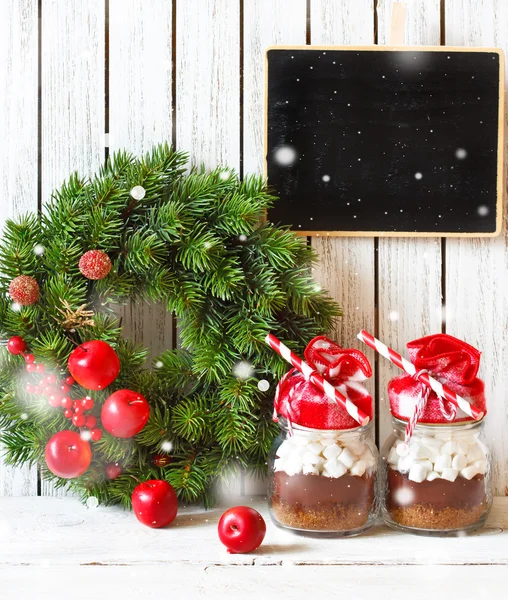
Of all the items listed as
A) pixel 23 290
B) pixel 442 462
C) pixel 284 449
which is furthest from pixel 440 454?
pixel 23 290

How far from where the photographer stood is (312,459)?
89cm

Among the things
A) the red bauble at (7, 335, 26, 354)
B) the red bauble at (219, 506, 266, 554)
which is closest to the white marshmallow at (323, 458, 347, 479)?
the red bauble at (219, 506, 266, 554)

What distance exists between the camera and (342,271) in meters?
1.13

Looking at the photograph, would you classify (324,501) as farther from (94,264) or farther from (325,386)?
(94,264)

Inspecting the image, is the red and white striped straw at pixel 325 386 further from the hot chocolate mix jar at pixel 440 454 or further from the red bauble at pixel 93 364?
the red bauble at pixel 93 364

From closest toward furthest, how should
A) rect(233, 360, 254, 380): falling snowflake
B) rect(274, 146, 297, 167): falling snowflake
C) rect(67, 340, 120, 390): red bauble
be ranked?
rect(67, 340, 120, 390): red bauble
rect(233, 360, 254, 380): falling snowflake
rect(274, 146, 297, 167): falling snowflake

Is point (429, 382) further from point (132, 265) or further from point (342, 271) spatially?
point (132, 265)

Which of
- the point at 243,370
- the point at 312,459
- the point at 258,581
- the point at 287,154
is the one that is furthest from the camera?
the point at 287,154

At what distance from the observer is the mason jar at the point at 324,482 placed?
90cm

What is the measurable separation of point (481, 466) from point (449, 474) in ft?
0.19

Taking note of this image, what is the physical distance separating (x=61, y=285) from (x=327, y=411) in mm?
438

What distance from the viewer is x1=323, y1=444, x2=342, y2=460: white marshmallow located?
90 cm

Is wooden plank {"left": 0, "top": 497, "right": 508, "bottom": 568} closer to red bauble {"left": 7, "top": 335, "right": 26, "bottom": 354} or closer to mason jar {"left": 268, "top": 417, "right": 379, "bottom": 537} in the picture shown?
mason jar {"left": 268, "top": 417, "right": 379, "bottom": 537}

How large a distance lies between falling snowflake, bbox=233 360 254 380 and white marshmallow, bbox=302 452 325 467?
0.54ft
